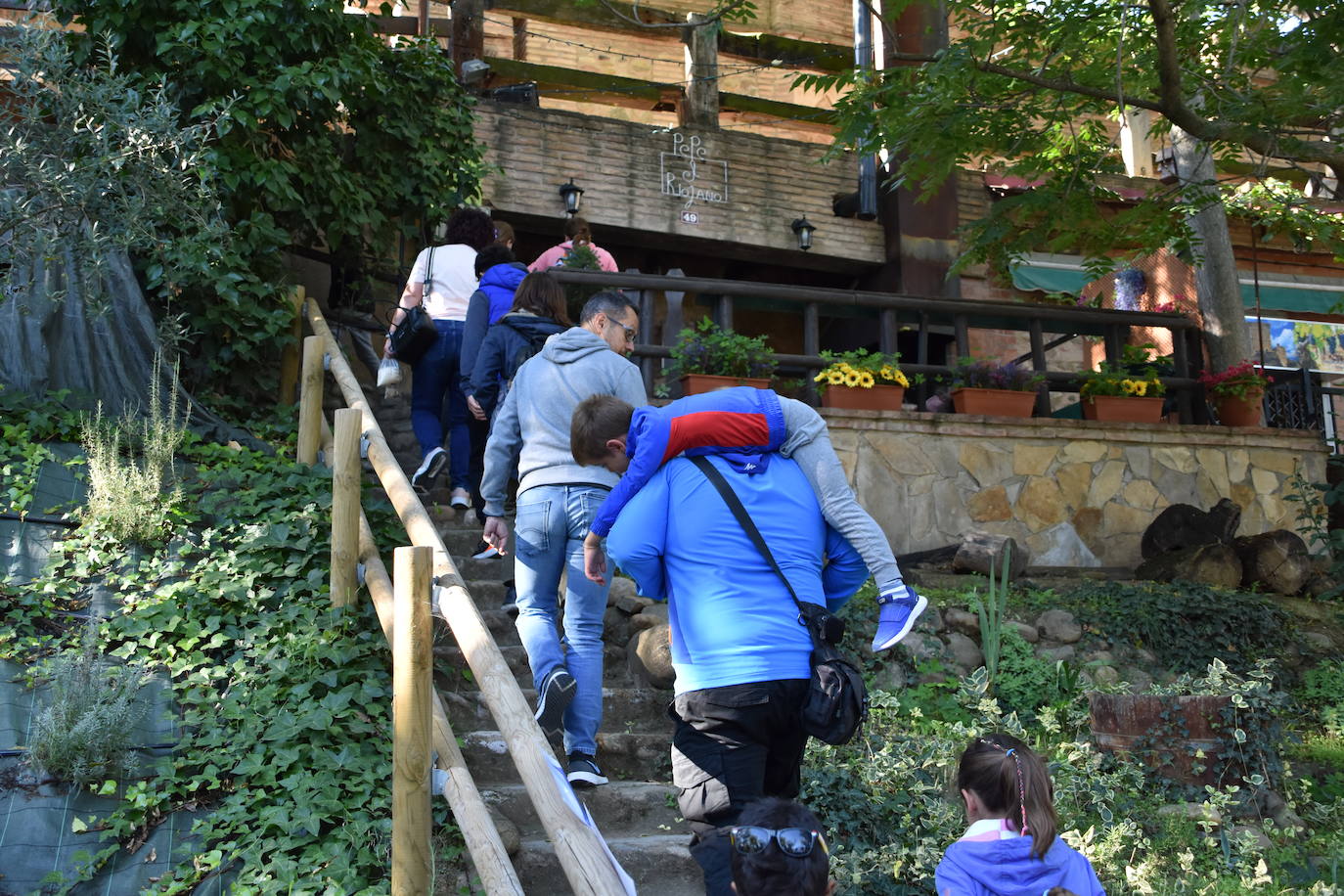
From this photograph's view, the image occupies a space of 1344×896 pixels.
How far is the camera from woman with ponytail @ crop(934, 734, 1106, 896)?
2.76 m

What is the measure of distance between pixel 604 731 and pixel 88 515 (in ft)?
7.96

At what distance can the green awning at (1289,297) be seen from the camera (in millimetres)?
14047

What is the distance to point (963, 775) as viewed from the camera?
2.90m

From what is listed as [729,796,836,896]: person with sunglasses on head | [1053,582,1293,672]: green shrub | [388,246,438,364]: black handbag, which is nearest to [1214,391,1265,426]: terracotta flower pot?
[1053,582,1293,672]: green shrub

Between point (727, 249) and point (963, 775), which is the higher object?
point (727, 249)

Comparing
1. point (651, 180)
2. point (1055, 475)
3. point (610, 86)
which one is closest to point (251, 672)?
point (1055, 475)

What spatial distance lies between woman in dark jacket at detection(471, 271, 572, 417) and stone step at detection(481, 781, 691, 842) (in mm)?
1952

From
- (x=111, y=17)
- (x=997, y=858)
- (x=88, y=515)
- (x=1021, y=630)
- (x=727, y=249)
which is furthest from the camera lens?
(x=727, y=249)

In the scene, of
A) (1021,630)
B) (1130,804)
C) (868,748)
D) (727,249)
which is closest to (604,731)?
(868,748)

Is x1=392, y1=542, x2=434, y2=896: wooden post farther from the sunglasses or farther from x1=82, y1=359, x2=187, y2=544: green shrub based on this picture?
x1=82, y1=359, x2=187, y2=544: green shrub

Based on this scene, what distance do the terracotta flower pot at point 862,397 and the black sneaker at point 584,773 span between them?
14.3 ft

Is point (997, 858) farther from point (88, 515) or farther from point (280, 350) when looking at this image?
point (280, 350)

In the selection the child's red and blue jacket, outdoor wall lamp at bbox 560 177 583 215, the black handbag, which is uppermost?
outdoor wall lamp at bbox 560 177 583 215

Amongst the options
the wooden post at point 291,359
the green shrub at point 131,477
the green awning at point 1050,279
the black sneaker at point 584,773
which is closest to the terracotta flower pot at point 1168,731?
the black sneaker at point 584,773
